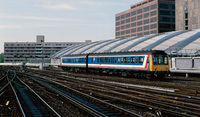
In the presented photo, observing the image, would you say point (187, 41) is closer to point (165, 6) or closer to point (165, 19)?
point (165, 19)

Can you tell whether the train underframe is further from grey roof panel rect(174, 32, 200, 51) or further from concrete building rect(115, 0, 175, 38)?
concrete building rect(115, 0, 175, 38)

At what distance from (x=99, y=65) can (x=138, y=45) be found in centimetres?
2156

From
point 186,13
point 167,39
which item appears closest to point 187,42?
point 167,39

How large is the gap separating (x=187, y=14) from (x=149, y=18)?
22.5 m

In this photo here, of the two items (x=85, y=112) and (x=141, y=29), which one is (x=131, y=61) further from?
(x=141, y=29)

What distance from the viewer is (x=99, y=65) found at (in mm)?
41500

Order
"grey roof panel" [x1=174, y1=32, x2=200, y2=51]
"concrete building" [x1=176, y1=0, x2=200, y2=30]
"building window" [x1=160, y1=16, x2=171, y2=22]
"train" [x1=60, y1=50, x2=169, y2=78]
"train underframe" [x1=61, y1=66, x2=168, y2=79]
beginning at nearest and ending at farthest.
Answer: "train" [x1=60, y1=50, x2=169, y2=78] → "train underframe" [x1=61, y1=66, x2=168, y2=79] → "grey roof panel" [x1=174, y1=32, x2=200, y2=51] → "concrete building" [x1=176, y1=0, x2=200, y2=30] → "building window" [x1=160, y1=16, x2=171, y2=22]

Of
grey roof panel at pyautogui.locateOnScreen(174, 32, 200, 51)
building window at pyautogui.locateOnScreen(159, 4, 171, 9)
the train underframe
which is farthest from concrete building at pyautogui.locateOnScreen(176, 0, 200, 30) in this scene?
the train underframe

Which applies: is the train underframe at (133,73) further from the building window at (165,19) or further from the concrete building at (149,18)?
the building window at (165,19)

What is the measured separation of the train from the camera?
29.5 metres

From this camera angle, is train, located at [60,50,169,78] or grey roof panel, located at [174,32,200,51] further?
grey roof panel, located at [174,32,200,51]

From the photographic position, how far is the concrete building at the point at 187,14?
10156 cm

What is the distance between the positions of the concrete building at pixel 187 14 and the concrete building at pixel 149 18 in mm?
11180

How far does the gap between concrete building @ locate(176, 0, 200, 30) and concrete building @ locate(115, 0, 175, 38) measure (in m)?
11.2
